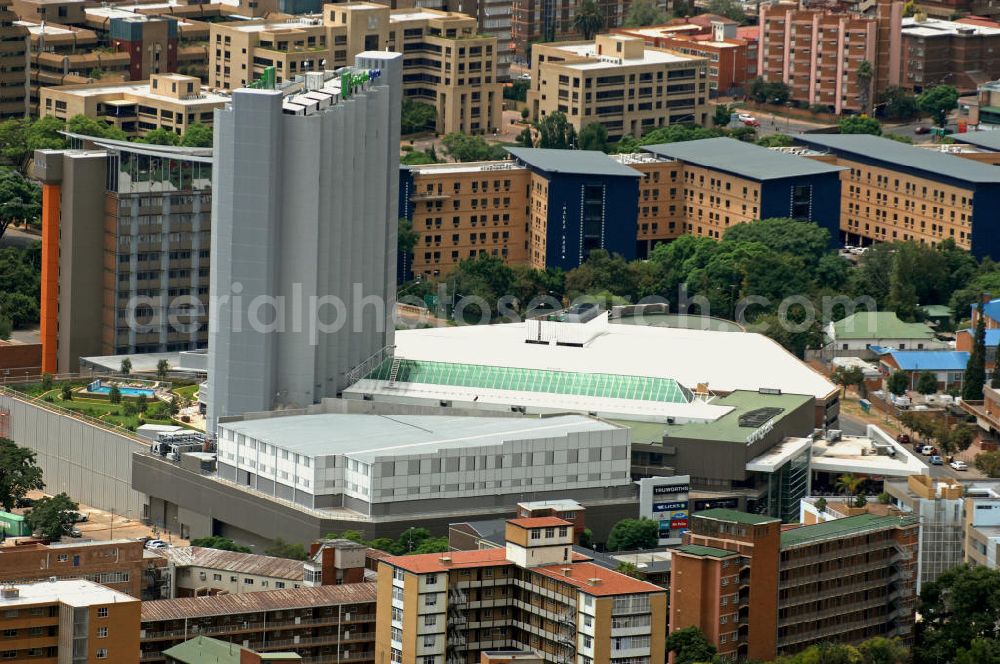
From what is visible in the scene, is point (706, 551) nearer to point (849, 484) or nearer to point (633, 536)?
point (633, 536)

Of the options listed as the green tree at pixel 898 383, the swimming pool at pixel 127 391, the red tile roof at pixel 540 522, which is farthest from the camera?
the green tree at pixel 898 383

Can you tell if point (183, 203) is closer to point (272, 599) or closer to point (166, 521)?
point (166, 521)

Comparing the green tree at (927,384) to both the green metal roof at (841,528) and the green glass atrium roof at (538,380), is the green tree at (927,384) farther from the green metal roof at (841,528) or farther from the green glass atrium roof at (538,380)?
the green metal roof at (841,528)

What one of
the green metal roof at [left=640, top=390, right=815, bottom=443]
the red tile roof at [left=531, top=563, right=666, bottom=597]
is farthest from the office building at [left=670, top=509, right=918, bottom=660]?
the green metal roof at [left=640, top=390, right=815, bottom=443]

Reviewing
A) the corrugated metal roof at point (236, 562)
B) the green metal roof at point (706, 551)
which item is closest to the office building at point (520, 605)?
the green metal roof at point (706, 551)

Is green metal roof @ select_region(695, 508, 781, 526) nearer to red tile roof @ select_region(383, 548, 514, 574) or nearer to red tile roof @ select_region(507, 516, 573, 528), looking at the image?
red tile roof @ select_region(507, 516, 573, 528)

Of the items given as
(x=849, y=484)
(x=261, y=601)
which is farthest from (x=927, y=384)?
(x=261, y=601)
